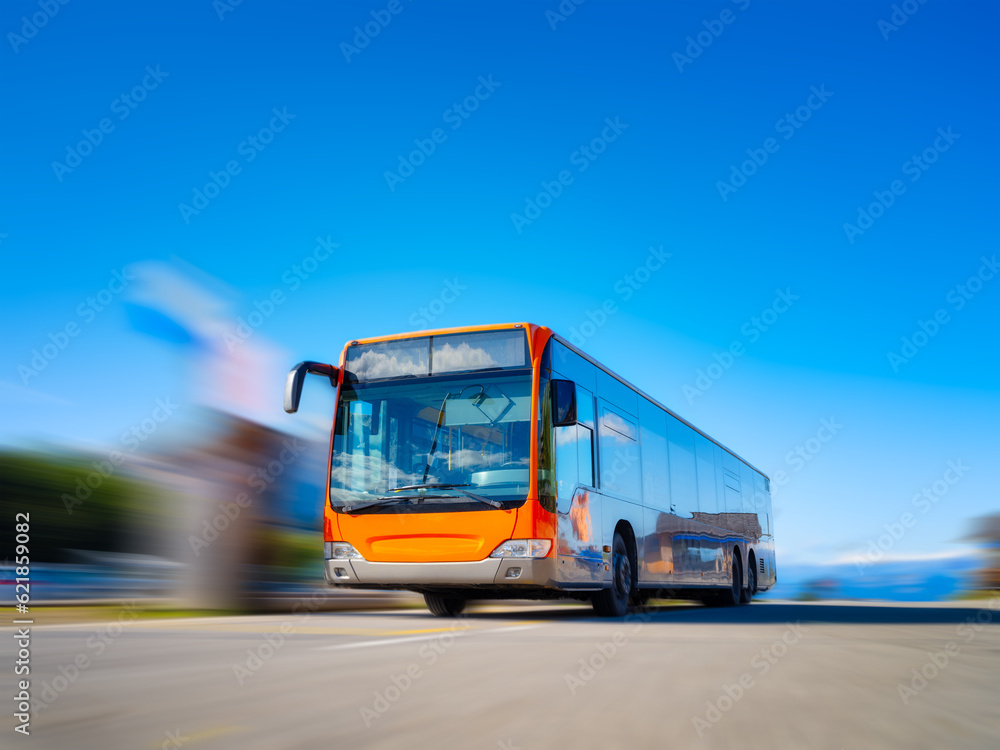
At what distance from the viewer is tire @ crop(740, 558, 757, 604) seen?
22.0 meters

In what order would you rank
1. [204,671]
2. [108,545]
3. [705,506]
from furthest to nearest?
[108,545] → [705,506] → [204,671]

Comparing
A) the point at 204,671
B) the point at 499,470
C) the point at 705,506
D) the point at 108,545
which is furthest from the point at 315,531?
the point at 108,545

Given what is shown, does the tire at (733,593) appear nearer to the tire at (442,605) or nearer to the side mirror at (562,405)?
the tire at (442,605)

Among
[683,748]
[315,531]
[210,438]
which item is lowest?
[683,748]

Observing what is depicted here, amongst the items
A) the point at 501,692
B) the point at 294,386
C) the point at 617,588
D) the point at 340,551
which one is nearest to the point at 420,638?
the point at 501,692

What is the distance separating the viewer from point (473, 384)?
38.6 ft

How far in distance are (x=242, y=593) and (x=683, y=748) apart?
1129 centimetres

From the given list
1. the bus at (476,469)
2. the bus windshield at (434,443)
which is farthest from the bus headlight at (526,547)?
the bus windshield at (434,443)

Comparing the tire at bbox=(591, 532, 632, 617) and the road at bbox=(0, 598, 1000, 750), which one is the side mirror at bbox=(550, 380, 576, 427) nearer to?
the tire at bbox=(591, 532, 632, 617)

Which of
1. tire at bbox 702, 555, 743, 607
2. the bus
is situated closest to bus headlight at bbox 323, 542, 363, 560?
the bus

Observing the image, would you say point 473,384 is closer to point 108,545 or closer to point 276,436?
point 276,436

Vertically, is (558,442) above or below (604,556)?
above

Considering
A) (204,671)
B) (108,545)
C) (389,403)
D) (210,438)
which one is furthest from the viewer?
(108,545)

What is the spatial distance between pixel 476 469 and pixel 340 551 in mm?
1937
